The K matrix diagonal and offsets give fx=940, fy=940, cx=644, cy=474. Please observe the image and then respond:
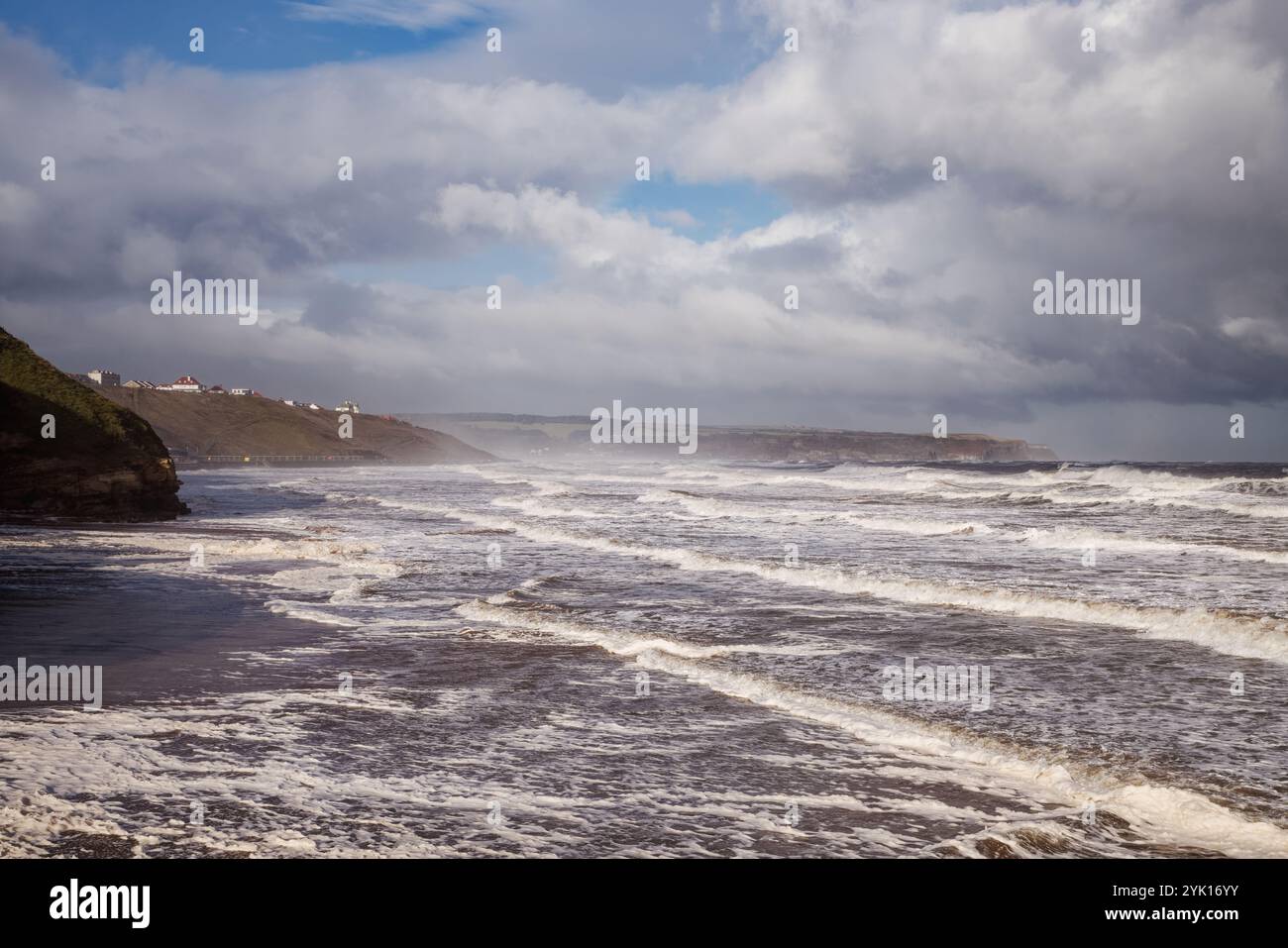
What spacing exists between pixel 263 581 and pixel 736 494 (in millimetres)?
35294

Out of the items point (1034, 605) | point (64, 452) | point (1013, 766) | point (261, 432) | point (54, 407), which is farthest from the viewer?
point (261, 432)

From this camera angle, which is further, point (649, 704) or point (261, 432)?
point (261, 432)

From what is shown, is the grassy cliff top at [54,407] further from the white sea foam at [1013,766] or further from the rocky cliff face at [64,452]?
the white sea foam at [1013,766]

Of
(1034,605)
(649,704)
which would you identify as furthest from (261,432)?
(649,704)

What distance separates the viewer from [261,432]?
146125 mm

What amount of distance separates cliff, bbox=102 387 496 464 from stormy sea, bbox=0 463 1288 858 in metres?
112

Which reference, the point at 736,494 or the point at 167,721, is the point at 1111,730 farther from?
the point at 736,494

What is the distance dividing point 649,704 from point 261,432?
491ft

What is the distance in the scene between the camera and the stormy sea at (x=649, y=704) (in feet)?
18.9

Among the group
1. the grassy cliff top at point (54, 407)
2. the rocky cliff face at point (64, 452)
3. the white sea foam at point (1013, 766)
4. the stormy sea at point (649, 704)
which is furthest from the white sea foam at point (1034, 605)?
the grassy cliff top at point (54, 407)

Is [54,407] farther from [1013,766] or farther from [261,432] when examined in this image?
[261,432]

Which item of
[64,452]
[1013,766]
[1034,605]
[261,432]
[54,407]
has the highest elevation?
[261,432]

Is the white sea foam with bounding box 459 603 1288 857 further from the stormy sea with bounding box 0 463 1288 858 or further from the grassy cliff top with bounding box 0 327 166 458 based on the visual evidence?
the grassy cliff top with bounding box 0 327 166 458
